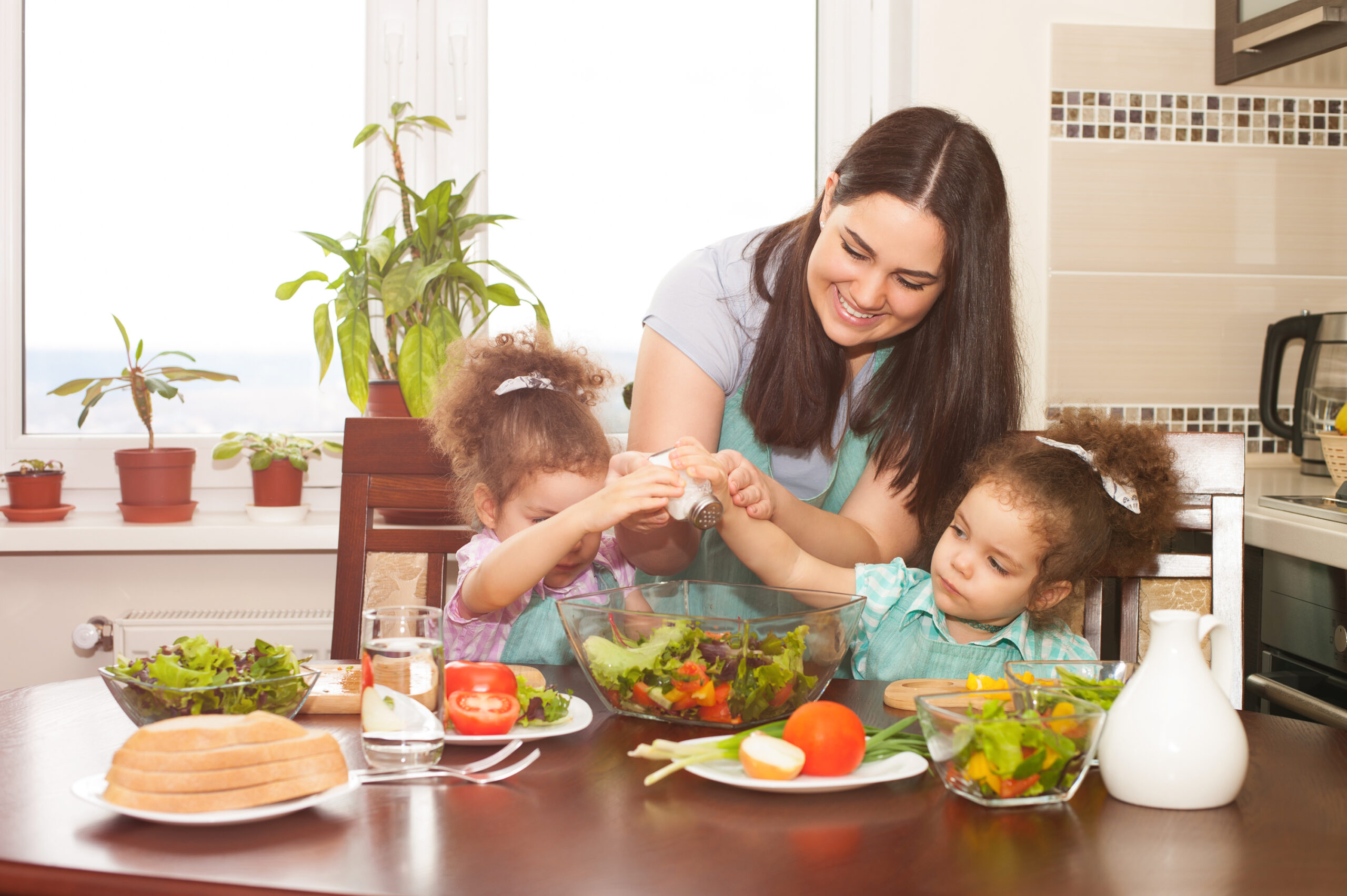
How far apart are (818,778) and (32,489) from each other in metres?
1.80

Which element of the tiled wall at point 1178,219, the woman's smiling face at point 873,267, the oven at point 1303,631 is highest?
the tiled wall at point 1178,219

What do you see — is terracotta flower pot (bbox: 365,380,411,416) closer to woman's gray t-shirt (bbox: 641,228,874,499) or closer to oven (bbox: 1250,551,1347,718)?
woman's gray t-shirt (bbox: 641,228,874,499)

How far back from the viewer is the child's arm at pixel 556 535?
43.8 inches

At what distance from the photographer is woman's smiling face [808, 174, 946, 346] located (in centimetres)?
127

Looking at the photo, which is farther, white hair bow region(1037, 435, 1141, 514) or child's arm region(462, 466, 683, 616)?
white hair bow region(1037, 435, 1141, 514)

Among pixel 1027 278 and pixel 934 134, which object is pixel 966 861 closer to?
pixel 934 134

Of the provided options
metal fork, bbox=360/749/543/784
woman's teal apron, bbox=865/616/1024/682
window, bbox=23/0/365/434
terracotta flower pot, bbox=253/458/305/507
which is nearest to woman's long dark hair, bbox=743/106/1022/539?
woman's teal apron, bbox=865/616/1024/682

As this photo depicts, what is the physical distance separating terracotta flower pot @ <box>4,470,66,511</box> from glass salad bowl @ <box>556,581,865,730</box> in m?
1.50

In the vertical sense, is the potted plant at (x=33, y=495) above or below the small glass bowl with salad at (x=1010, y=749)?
above

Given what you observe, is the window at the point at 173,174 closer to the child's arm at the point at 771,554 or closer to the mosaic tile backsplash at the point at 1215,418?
the child's arm at the point at 771,554

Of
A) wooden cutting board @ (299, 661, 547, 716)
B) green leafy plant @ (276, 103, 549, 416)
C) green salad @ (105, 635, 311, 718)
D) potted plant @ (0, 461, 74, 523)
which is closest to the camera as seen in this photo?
green salad @ (105, 635, 311, 718)

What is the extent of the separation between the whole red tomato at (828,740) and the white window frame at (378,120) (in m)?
1.61

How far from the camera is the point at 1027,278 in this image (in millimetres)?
2021

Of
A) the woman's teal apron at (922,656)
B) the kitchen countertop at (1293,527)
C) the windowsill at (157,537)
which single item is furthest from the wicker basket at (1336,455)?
the windowsill at (157,537)
